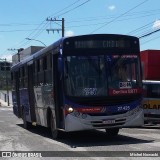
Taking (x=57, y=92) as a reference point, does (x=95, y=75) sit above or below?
above

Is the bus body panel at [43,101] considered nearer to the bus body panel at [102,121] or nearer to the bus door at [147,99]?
the bus body panel at [102,121]

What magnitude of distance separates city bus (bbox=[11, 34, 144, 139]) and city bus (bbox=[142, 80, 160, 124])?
6.66 m

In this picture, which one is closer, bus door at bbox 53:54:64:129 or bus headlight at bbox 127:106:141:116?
bus headlight at bbox 127:106:141:116

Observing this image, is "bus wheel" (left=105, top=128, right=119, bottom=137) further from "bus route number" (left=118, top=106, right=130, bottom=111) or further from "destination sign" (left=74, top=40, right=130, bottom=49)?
"destination sign" (left=74, top=40, right=130, bottom=49)

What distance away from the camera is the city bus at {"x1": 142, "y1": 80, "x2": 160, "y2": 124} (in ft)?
71.9

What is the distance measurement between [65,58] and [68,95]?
3.80 feet

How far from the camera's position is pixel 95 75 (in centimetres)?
1474

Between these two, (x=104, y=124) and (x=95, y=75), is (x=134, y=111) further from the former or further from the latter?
(x=95, y=75)

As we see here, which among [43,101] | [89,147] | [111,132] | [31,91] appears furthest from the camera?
[31,91]

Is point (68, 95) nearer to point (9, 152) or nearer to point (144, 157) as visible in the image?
point (9, 152)

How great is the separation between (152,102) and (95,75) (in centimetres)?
782

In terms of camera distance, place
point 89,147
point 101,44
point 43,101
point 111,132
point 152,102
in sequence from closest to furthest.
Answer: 1. point 89,147
2. point 101,44
3. point 111,132
4. point 43,101
5. point 152,102

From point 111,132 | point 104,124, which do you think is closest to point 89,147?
point 104,124

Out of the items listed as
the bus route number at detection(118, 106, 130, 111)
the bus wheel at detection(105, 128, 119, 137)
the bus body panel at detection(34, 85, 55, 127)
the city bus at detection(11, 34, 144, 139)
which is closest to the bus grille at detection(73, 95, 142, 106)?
the city bus at detection(11, 34, 144, 139)
